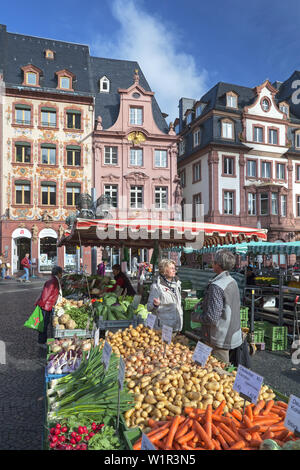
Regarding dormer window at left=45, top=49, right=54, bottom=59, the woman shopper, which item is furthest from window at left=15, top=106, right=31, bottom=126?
the woman shopper

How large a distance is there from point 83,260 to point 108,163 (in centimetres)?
774

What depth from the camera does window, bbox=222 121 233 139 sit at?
1079 inches

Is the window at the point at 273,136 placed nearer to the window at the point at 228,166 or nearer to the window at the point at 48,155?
the window at the point at 228,166

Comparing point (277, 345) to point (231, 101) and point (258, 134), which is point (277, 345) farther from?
point (231, 101)

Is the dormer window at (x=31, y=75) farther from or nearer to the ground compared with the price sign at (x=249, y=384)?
farther from the ground

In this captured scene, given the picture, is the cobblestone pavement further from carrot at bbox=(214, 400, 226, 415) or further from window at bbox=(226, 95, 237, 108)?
window at bbox=(226, 95, 237, 108)

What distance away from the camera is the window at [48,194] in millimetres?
24719

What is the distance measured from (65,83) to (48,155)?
593 centimetres

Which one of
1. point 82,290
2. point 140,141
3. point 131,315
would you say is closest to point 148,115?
point 140,141

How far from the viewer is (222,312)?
360 cm

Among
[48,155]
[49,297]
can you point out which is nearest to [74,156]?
[48,155]

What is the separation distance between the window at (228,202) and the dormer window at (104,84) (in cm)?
1327

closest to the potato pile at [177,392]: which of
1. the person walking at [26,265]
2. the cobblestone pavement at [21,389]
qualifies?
the cobblestone pavement at [21,389]

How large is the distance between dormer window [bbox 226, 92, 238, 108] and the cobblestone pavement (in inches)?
991
